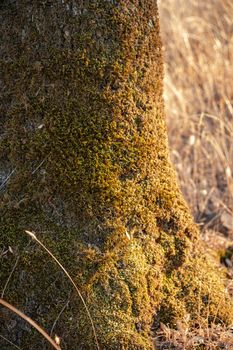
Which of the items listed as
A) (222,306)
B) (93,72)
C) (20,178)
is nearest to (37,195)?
(20,178)

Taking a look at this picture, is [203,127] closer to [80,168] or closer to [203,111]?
[203,111]

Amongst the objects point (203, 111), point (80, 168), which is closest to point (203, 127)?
point (203, 111)

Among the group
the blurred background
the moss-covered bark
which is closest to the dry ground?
the blurred background

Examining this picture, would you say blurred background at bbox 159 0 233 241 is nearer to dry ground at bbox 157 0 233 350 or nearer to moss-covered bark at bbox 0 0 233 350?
dry ground at bbox 157 0 233 350

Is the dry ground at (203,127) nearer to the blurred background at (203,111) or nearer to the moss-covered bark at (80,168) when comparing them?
the blurred background at (203,111)

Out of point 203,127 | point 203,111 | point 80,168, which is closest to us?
point 80,168

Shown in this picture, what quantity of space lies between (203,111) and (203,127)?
514 millimetres

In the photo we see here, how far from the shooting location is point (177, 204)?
2.75 m

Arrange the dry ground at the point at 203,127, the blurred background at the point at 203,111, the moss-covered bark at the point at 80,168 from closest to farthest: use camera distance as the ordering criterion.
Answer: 1. the moss-covered bark at the point at 80,168
2. the dry ground at the point at 203,127
3. the blurred background at the point at 203,111

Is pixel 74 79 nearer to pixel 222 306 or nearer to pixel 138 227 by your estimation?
pixel 138 227

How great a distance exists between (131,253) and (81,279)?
0.27 meters

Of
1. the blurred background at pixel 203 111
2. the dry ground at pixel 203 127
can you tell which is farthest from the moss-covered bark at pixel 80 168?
the blurred background at pixel 203 111

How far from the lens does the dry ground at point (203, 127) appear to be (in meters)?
3.28

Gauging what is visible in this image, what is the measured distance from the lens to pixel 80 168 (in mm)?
2447
